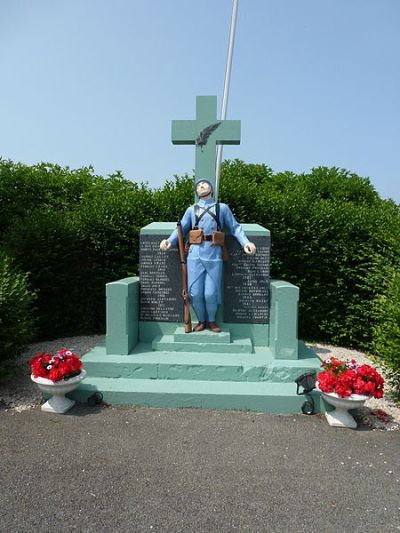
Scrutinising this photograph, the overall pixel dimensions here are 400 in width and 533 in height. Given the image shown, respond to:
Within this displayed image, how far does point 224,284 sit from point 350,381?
237cm

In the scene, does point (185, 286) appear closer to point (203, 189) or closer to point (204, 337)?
point (204, 337)

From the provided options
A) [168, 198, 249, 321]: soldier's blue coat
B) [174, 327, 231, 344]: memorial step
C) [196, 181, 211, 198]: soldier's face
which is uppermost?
[196, 181, 211, 198]: soldier's face

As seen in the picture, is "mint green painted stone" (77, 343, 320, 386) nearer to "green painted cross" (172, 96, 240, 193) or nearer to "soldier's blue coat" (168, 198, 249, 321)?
"soldier's blue coat" (168, 198, 249, 321)

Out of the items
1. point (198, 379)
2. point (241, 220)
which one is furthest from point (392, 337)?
point (241, 220)

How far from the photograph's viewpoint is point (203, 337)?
5828mm

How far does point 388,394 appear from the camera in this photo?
566cm

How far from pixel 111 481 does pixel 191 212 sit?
3.75 meters

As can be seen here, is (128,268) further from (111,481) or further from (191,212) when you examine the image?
(111,481)

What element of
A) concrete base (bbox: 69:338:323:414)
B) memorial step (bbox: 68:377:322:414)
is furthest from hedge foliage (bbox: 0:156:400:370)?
memorial step (bbox: 68:377:322:414)

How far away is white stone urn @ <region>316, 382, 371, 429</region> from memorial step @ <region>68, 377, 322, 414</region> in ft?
0.76

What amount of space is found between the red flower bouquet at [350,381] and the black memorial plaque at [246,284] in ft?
5.45

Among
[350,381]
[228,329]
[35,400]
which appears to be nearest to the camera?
[350,381]

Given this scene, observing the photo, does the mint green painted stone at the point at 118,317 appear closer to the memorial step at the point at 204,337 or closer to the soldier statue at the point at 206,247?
the memorial step at the point at 204,337

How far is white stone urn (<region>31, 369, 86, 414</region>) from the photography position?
4.67 m
